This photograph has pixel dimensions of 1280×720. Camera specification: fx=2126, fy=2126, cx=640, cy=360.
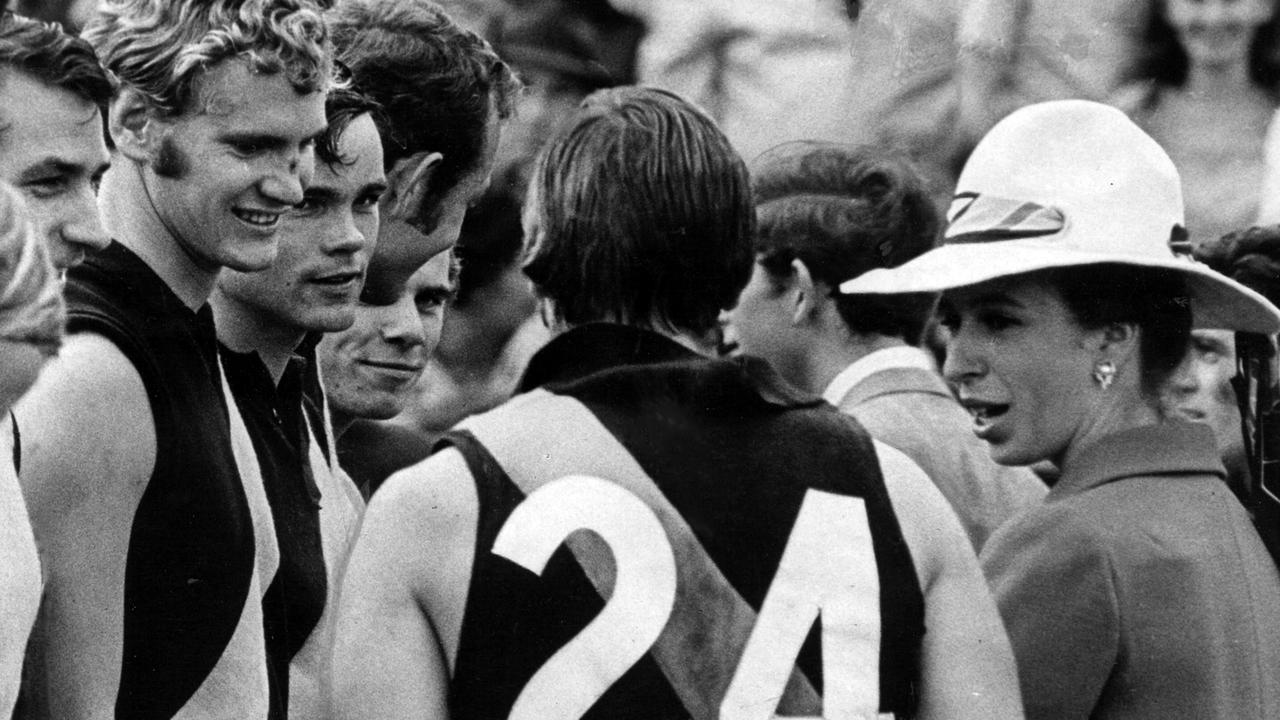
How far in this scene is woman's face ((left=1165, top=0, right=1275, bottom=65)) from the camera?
20.0 ft

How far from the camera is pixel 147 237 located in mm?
2977

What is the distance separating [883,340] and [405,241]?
4.23 ft

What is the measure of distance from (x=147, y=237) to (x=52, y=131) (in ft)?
0.69

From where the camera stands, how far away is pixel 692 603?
269 centimetres

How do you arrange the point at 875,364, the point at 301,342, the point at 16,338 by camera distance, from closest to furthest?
1. the point at 16,338
2. the point at 301,342
3. the point at 875,364

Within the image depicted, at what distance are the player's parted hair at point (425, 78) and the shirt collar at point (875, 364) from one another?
1.17m

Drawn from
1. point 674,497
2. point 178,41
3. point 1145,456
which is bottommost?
point 1145,456

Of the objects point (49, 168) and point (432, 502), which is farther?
point (49, 168)

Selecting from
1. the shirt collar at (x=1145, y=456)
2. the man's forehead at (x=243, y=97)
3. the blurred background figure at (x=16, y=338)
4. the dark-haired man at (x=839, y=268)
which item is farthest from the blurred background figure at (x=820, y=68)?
the blurred background figure at (x=16, y=338)

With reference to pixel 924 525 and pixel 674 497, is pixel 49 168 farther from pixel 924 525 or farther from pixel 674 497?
pixel 924 525

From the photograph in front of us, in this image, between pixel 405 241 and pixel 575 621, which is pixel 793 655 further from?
pixel 405 241

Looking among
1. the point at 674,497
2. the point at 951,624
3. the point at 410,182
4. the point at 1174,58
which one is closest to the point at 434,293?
the point at 410,182

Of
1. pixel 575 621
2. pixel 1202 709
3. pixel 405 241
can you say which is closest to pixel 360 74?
pixel 405 241

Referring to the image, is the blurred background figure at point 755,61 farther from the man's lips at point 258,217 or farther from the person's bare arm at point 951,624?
the person's bare arm at point 951,624
